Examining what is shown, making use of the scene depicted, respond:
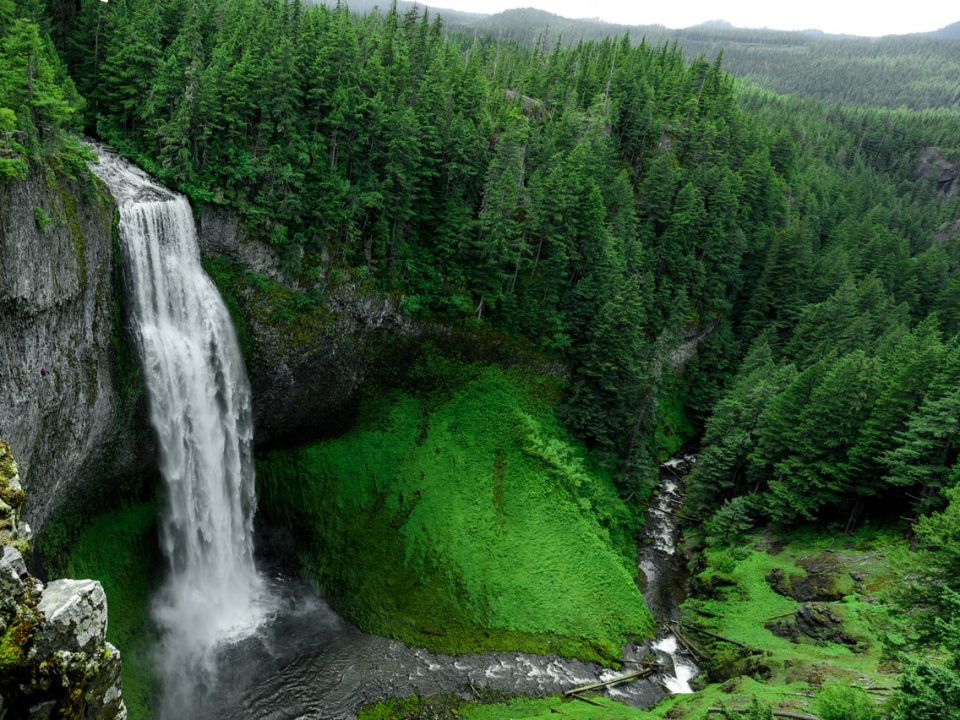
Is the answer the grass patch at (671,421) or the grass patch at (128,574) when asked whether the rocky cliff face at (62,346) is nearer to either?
the grass patch at (128,574)

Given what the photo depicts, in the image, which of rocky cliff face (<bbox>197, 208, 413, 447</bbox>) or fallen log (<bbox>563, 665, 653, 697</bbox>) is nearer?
fallen log (<bbox>563, 665, 653, 697</bbox>)

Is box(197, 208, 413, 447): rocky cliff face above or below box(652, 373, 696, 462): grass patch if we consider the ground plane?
above

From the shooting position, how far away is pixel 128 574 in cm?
3127

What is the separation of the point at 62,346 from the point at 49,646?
66.4ft

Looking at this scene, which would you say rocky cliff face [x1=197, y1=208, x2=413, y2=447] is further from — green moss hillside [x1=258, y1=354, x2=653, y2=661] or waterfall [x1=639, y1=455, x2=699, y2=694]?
waterfall [x1=639, y1=455, x2=699, y2=694]

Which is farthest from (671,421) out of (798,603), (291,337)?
(291,337)

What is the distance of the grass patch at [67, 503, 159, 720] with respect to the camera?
1098 inches

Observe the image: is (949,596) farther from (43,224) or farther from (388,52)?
(388,52)

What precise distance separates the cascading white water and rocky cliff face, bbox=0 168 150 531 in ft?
4.43

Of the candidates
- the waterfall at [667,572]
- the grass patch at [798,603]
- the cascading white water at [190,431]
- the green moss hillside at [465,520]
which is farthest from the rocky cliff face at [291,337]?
the grass patch at [798,603]

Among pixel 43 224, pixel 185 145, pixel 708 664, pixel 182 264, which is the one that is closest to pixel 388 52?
pixel 185 145

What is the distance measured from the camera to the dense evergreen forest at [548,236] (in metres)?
35.4

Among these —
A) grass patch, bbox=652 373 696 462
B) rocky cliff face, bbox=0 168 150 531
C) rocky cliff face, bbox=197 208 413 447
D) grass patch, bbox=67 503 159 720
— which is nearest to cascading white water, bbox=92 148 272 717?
grass patch, bbox=67 503 159 720

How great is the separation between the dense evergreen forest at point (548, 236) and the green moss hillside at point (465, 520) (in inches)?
204
